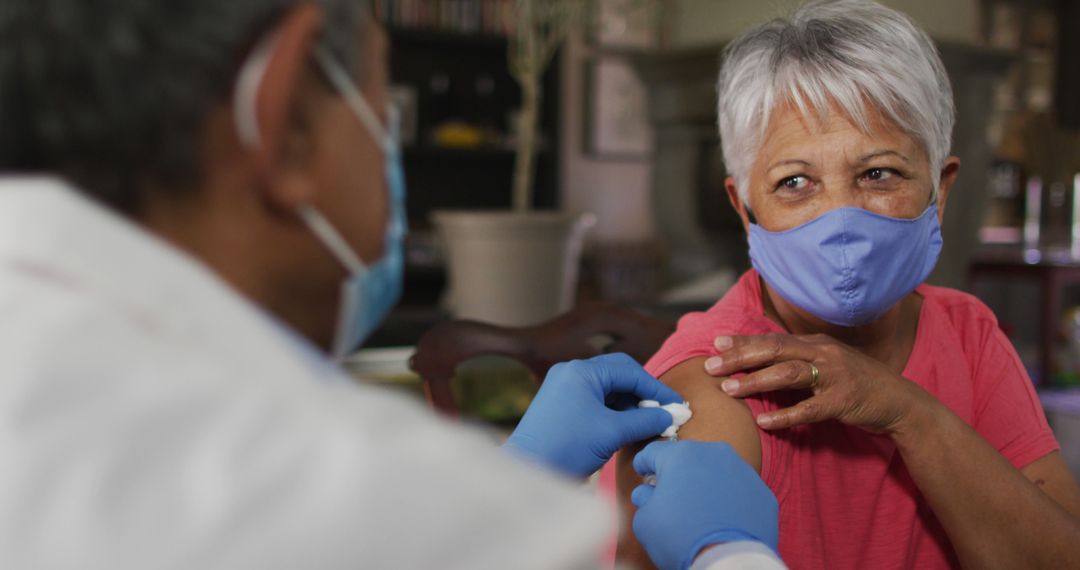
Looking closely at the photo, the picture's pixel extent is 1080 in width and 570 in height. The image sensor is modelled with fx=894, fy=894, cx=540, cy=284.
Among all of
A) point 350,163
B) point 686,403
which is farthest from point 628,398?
point 350,163

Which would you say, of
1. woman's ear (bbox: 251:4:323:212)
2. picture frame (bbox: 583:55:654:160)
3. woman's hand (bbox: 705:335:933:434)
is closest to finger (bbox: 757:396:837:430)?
woman's hand (bbox: 705:335:933:434)

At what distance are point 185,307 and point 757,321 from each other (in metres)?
0.84

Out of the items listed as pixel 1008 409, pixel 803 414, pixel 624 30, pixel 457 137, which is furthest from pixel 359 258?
pixel 624 30

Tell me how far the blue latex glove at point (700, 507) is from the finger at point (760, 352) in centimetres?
21

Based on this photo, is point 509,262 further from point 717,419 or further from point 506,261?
point 717,419

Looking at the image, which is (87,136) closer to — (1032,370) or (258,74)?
(258,74)

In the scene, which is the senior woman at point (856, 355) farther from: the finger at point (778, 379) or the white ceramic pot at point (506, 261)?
the white ceramic pot at point (506, 261)

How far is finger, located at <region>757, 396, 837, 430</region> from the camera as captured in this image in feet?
3.13

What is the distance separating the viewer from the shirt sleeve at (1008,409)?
1101mm

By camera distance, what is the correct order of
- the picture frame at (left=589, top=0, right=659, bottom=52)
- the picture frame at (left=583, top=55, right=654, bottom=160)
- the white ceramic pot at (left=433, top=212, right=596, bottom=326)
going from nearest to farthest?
the white ceramic pot at (left=433, top=212, right=596, bottom=326), the picture frame at (left=589, top=0, right=659, bottom=52), the picture frame at (left=583, top=55, right=654, bottom=160)

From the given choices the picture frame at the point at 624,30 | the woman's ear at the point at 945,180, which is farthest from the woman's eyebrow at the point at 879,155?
the picture frame at the point at 624,30

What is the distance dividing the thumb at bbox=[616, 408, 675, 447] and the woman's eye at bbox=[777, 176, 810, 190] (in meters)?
0.33

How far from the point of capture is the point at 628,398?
99 centimetres

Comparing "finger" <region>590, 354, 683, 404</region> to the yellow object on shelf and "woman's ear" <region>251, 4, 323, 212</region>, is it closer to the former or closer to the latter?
"woman's ear" <region>251, 4, 323, 212</region>
